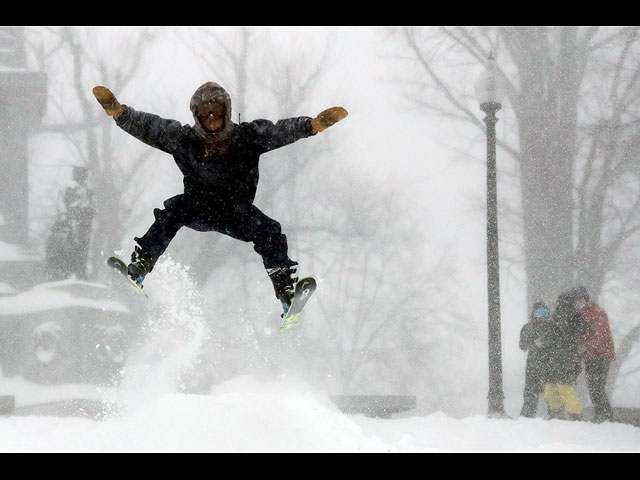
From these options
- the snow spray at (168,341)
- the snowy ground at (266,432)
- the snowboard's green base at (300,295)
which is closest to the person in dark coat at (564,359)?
the snowy ground at (266,432)

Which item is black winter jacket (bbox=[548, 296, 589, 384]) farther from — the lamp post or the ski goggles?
the lamp post

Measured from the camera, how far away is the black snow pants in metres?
4.77

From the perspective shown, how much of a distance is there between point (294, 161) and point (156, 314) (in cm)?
608

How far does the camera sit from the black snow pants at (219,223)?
477 cm

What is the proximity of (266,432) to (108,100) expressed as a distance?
3.40 meters

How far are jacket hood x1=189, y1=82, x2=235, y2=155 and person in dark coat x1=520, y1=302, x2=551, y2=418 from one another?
5.54m

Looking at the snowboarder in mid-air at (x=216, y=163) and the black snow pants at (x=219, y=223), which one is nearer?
the snowboarder in mid-air at (x=216, y=163)

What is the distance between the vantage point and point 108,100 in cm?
425

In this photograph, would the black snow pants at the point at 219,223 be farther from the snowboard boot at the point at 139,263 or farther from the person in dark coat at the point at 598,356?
the person in dark coat at the point at 598,356

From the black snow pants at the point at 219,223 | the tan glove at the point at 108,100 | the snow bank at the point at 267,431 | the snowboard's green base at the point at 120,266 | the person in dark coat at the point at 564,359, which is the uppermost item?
the tan glove at the point at 108,100

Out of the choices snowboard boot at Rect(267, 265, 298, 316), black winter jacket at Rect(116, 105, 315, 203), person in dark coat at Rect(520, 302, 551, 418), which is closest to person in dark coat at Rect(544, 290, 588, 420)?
person in dark coat at Rect(520, 302, 551, 418)

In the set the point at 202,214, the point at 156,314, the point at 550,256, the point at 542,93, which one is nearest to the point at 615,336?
the point at 550,256

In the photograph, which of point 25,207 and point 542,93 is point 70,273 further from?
point 542,93

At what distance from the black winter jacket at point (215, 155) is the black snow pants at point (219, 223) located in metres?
0.08
